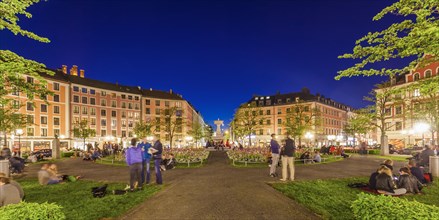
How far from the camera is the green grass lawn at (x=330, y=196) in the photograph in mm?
8055

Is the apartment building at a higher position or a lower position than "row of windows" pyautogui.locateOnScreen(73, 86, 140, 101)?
lower

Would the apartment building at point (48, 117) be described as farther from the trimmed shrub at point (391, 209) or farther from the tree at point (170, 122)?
the trimmed shrub at point (391, 209)

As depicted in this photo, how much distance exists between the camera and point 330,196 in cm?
980

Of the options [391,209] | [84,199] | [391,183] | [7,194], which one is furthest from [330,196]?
[7,194]

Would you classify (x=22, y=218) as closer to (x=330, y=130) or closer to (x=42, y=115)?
(x=42, y=115)

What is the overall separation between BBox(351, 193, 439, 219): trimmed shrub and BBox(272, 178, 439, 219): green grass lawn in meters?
1.54

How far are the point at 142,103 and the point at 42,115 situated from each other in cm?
3032

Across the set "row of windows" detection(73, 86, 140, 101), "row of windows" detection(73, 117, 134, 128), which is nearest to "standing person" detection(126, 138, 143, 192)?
"row of windows" detection(73, 117, 134, 128)

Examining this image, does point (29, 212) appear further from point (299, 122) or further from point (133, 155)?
point (299, 122)

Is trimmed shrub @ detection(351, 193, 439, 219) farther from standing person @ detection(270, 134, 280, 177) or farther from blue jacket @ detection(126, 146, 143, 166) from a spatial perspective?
standing person @ detection(270, 134, 280, 177)

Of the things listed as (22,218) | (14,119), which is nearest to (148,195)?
(22,218)

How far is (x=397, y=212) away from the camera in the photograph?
206 inches

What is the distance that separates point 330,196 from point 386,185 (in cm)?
207

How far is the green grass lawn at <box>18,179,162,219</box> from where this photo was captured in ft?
26.4
